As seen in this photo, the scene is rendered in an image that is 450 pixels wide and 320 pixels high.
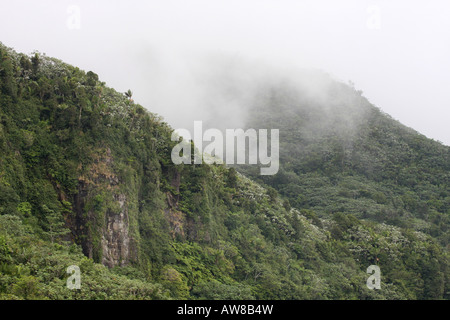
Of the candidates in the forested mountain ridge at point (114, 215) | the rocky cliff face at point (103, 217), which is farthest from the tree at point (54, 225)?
the rocky cliff face at point (103, 217)

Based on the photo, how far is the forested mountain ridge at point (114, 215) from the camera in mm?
18750

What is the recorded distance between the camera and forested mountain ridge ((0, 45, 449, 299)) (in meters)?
18.8

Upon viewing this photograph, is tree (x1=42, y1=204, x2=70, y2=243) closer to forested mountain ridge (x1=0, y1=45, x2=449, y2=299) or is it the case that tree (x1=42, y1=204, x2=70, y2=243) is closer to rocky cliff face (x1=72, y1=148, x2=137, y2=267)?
forested mountain ridge (x1=0, y1=45, x2=449, y2=299)

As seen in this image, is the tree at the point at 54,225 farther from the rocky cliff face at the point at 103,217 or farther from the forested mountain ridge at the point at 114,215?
the rocky cliff face at the point at 103,217

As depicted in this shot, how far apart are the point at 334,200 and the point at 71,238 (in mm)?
47094

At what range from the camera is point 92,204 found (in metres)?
22.5

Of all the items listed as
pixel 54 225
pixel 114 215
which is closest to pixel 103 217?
pixel 114 215

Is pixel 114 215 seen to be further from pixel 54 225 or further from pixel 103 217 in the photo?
pixel 54 225

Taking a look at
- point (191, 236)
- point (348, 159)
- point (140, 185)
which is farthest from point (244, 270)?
point (348, 159)

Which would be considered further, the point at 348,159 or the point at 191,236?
the point at 348,159

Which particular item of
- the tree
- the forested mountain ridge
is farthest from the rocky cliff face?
the tree

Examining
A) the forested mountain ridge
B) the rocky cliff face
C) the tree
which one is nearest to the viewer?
the forested mountain ridge

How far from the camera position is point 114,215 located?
76.5ft
